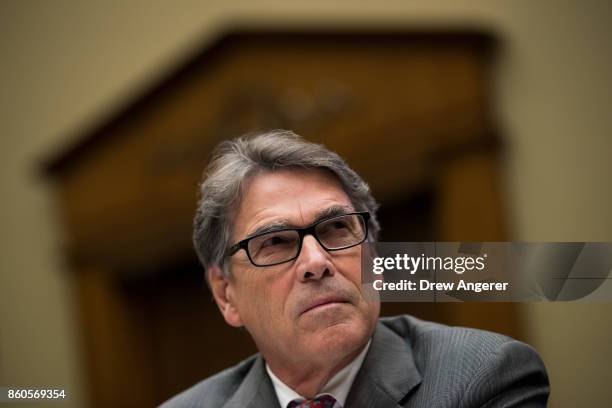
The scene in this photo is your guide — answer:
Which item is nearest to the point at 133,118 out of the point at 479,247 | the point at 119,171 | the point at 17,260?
the point at 119,171

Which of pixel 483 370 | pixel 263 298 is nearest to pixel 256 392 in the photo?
pixel 263 298

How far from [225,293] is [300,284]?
1.16ft

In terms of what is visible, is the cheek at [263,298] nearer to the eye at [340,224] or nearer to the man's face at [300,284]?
the man's face at [300,284]

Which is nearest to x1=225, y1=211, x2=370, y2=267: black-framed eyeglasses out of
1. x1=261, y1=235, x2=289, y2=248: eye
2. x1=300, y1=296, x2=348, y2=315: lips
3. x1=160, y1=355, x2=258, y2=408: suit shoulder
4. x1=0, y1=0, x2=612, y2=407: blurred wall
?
x1=261, y1=235, x2=289, y2=248: eye

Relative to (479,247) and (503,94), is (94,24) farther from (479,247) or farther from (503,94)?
(479,247)

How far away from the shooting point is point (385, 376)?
1.58 m

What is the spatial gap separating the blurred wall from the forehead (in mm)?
889

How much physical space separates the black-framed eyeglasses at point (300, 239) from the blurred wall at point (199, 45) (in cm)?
79

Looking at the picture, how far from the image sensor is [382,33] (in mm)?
3031

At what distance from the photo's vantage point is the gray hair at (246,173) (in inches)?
65.8

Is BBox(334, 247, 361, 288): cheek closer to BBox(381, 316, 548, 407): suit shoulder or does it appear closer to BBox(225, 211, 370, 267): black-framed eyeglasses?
BBox(225, 211, 370, 267): black-framed eyeglasses

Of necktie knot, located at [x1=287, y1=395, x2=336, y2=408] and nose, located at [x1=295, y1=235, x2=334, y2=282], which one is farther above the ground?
nose, located at [x1=295, y1=235, x2=334, y2=282]

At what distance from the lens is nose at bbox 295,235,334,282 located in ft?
4.97

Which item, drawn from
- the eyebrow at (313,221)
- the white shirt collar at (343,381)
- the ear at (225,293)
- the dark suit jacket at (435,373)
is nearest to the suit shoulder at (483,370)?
the dark suit jacket at (435,373)
